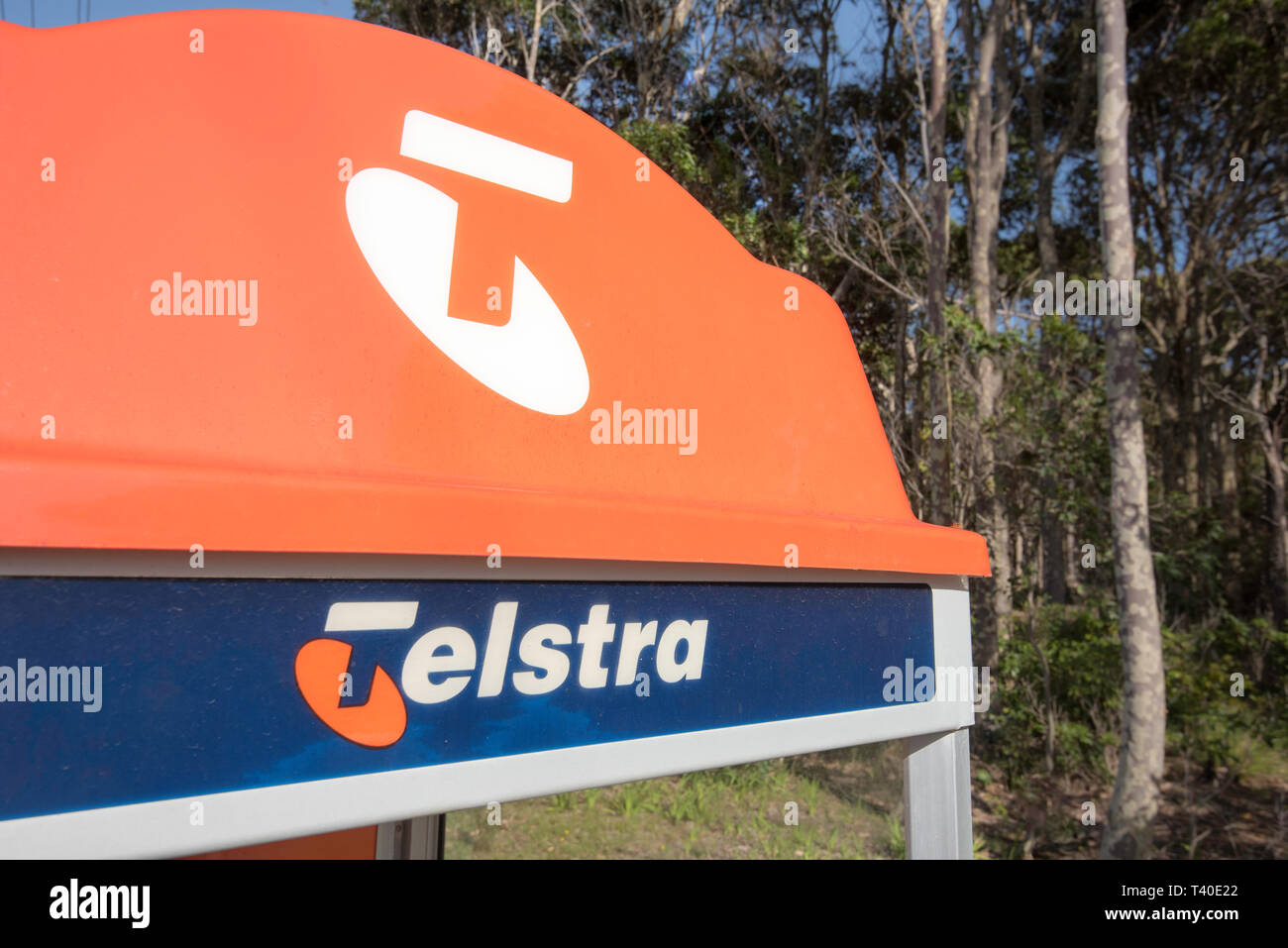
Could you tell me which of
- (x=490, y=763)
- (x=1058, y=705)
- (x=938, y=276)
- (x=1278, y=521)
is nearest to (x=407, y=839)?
(x=490, y=763)

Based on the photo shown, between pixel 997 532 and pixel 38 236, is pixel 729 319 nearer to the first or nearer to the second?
pixel 38 236

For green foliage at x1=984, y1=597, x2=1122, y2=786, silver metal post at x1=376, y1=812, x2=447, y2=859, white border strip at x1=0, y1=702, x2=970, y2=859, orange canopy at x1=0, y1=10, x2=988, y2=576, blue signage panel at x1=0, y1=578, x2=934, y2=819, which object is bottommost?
green foliage at x1=984, y1=597, x2=1122, y2=786

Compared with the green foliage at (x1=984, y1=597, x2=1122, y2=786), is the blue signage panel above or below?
above

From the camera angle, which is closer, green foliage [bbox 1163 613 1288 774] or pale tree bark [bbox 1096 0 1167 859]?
pale tree bark [bbox 1096 0 1167 859]

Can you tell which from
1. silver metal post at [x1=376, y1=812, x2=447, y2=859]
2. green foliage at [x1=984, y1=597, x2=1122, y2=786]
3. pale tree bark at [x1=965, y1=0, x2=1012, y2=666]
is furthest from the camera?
pale tree bark at [x1=965, y1=0, x2=1012, y2=666]

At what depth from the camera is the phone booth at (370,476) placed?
80 centimetres

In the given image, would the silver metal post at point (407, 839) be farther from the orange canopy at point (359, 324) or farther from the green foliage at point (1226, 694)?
the green foliage at point (1226, 694)

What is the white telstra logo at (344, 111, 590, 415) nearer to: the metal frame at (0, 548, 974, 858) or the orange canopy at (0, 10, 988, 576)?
the orange canopy at (0, 10, 988, 576)

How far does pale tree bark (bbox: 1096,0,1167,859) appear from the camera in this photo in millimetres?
6352

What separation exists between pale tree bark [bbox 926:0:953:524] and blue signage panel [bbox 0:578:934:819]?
→ 8.10 m

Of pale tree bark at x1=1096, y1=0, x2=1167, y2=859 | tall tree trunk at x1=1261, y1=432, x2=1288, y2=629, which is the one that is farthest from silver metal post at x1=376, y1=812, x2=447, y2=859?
tall tree trunk at x1=1261, y1=432, x2=1288, y2=629

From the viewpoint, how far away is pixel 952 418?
363 inches

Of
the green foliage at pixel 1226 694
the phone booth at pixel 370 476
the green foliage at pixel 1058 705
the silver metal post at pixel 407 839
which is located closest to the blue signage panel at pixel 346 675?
the phone booth at pixel 370 476
